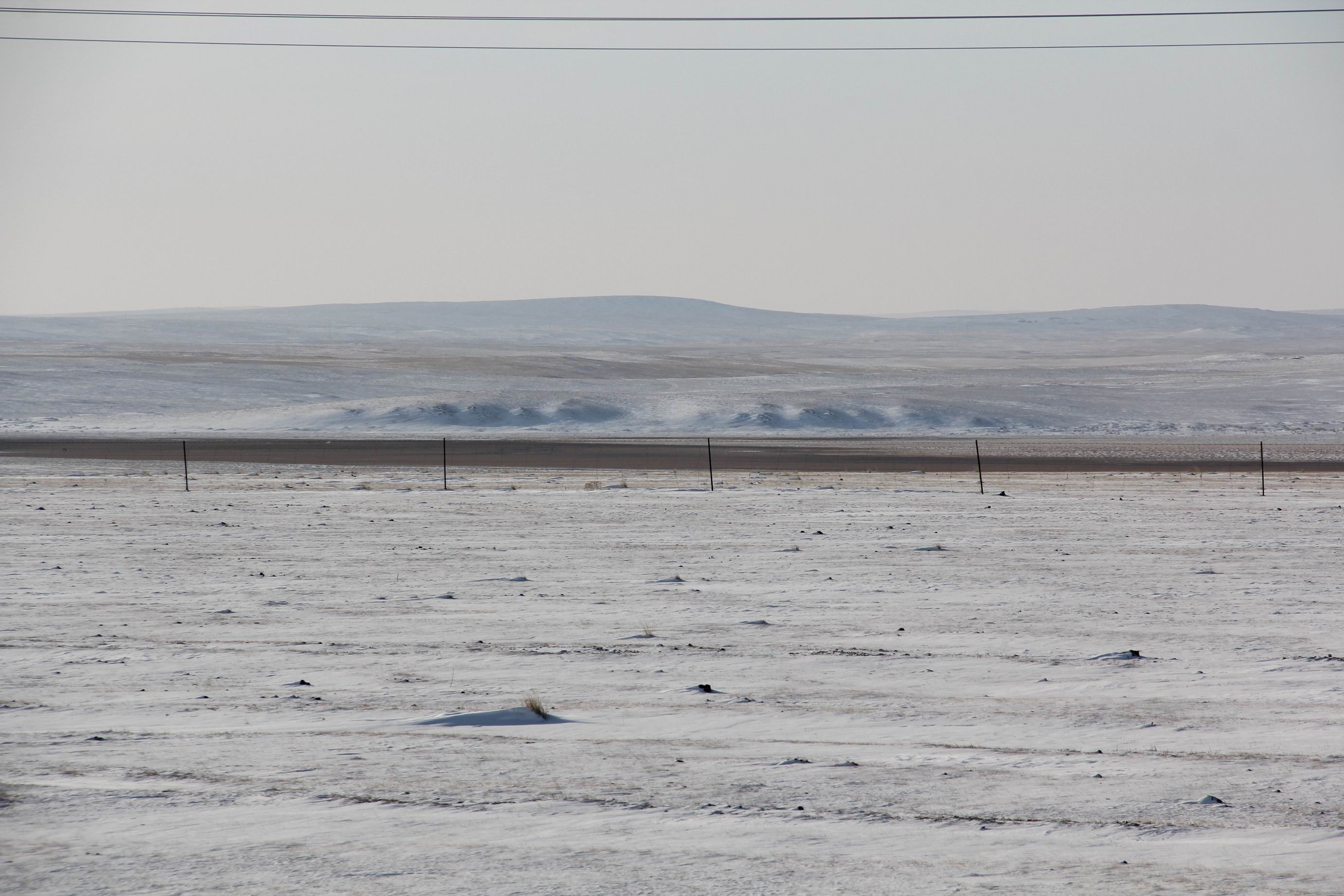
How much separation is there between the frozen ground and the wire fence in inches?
581

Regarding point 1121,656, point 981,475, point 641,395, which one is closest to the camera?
point 1121,656

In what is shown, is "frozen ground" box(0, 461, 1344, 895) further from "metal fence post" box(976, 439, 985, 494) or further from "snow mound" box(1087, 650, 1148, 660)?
"metal fence post" box(976, 439, 985, 494)

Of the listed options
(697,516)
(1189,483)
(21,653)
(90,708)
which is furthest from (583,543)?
(1189,483)

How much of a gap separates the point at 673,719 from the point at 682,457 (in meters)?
35.5

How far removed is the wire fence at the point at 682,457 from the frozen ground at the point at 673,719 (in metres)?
14.8

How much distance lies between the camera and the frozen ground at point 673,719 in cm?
583

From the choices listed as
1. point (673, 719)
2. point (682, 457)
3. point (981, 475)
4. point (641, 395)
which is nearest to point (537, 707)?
point (673, 719)

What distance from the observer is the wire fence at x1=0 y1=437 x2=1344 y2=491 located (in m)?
36.7

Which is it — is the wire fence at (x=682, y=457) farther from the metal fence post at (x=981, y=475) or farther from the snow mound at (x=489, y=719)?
the snow mound at (x=489, y=719)

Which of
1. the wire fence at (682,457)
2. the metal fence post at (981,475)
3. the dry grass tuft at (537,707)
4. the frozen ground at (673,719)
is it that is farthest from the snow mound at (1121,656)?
the wire fence at (682,457)

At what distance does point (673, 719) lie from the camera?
8.54 meters

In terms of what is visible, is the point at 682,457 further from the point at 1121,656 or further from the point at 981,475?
the point at 1121,656

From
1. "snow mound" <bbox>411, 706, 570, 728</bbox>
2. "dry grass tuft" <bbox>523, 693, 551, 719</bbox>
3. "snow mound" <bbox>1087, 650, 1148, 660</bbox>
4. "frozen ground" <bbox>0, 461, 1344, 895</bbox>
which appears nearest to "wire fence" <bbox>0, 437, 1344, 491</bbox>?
"frozen ground" <bbox>0, 461, 1344, 895</bbox>

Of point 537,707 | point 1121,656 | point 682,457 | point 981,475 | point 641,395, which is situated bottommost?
point 1121,656
